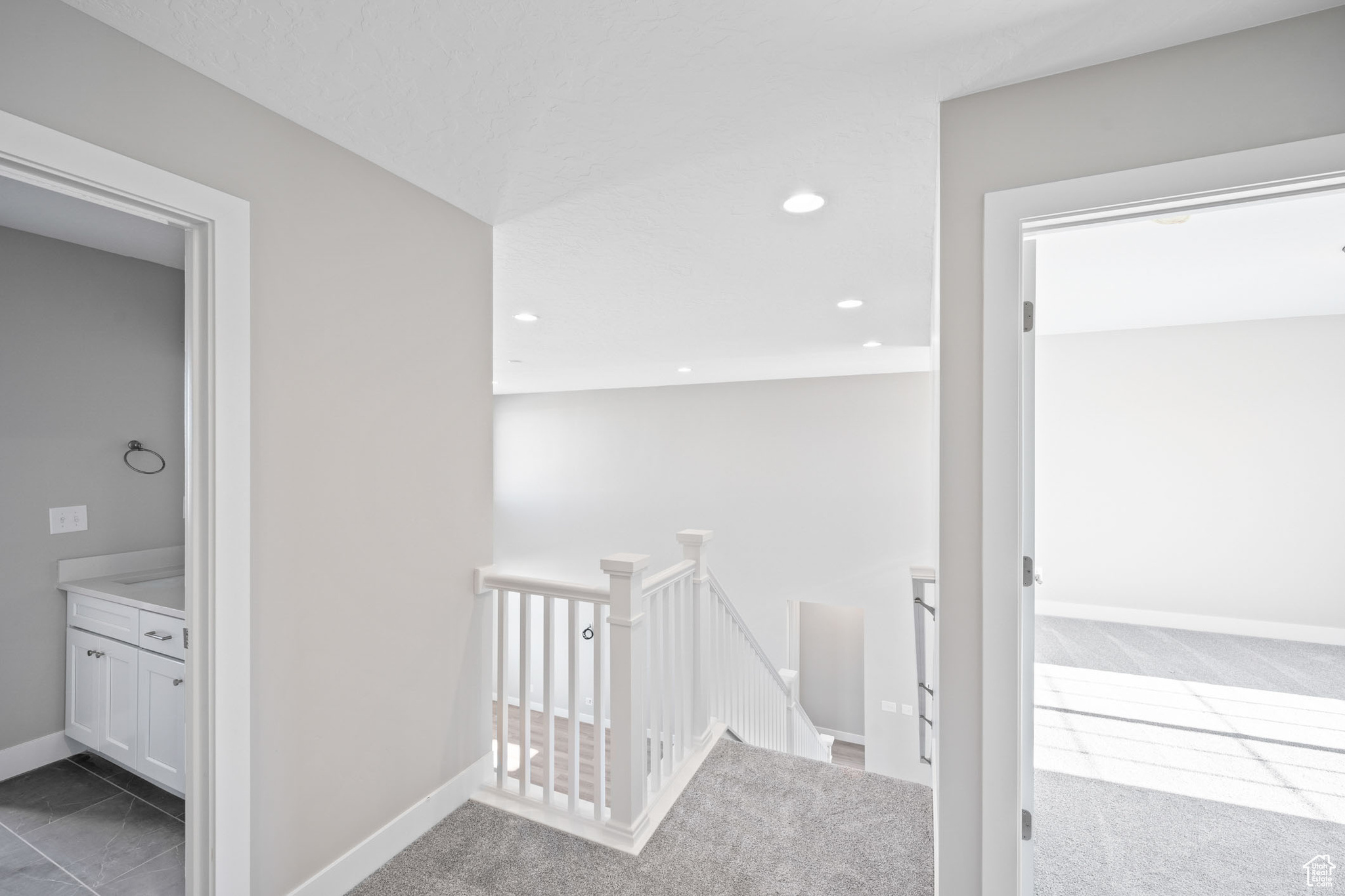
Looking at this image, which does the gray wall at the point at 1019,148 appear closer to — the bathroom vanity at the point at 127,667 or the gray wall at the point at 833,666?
the bathroom vanity at the point at 127,667

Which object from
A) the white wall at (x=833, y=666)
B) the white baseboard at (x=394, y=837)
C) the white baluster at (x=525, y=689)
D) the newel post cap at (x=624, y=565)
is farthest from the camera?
the white wall at (x=833, y=666)

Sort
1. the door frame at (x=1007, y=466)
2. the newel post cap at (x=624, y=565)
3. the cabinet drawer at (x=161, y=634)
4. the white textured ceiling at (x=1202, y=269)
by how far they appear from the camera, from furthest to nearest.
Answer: the white textured ceiling at (x=1202, y=269) < the newel post cap at (x=624, y=565) < the cabinet drawer at (x=161, y=634) < the door frame at (x=1007, y=466)

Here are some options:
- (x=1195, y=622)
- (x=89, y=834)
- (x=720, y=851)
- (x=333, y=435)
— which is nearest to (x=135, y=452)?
(x=89, y=834)

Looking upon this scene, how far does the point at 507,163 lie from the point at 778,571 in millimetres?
5805

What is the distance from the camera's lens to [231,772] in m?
1.40

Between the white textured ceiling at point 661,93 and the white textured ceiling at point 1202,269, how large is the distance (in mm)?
856

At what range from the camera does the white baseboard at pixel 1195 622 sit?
3.95m

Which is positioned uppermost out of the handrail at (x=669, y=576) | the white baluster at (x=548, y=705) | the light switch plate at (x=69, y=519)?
the light switch plate at (x=69, y=519)

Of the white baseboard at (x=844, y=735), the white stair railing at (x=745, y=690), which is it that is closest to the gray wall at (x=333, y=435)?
the white stair railing at (x=745, y=690)

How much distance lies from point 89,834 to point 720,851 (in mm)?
2177

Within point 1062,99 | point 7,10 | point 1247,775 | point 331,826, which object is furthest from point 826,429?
point 7,10

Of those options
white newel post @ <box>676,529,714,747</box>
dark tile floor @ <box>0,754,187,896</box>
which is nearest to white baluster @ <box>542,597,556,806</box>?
white newel post @ <box>676,529,714,747</box>

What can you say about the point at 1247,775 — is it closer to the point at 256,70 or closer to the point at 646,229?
the point at 646,229

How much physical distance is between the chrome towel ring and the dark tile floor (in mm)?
1206
